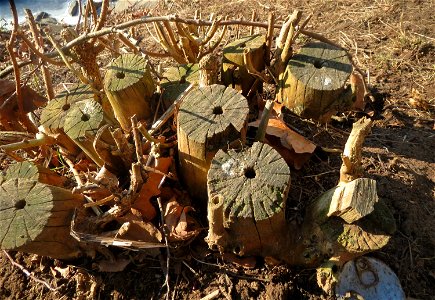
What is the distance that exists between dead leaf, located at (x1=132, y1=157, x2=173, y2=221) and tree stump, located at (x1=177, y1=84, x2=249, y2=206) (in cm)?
19

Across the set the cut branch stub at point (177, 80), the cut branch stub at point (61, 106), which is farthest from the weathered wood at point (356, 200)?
the cut branch stub at point (61, 106)

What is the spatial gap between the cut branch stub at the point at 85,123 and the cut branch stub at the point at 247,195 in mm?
803

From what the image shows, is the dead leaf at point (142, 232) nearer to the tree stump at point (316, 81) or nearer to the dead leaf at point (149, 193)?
the dead leaf at point (149, 193)

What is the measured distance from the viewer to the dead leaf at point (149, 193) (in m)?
2.35

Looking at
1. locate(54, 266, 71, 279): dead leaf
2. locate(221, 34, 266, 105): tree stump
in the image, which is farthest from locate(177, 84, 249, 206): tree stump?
locate(54, 266, 71, 279): dead leaf

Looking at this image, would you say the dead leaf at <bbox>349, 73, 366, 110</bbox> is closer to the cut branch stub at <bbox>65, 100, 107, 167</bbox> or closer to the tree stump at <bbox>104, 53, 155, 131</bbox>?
the tree stump at <bbox>104, 53, 155, 131</bbox>

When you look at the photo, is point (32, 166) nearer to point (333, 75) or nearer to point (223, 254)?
point (223, 254)

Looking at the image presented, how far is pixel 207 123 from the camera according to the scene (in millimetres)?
2076

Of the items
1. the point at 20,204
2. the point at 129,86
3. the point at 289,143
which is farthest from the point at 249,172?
the point at 20,204

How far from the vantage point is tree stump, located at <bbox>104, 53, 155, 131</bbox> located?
243 cm

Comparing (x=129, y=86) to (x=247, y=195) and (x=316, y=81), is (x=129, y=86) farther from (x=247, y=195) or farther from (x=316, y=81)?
(x=316, y=81)

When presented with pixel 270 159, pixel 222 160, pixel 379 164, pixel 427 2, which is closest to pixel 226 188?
pixel 222 160

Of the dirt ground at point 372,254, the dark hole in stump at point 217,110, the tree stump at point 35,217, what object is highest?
the dark hole in stump at point 217,110

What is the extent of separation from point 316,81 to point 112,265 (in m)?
1.74
